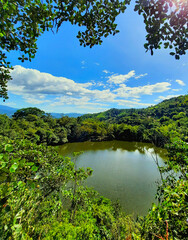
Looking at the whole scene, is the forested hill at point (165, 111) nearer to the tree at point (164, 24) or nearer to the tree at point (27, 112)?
the tree at point (164, 24)

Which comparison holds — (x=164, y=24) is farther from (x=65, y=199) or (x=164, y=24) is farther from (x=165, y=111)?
(x=165, y=111)

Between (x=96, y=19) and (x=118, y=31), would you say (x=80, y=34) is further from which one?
(x=118, y=31)

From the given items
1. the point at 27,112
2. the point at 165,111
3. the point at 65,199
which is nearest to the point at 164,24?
the point at 65,199

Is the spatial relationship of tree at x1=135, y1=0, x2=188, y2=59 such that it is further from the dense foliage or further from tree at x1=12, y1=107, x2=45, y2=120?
tree at x1=12, y1=107, x2=45, y2=120

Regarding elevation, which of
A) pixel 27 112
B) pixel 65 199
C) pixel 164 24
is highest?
pixel 27 112

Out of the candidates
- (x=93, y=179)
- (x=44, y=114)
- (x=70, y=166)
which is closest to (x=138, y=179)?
(x=93, y=179)

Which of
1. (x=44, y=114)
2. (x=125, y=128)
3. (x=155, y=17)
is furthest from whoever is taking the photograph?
(x=44, y=114)

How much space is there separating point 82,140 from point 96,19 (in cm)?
2549

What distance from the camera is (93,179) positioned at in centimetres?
894

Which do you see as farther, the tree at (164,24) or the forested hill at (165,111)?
the forested hill at (165,111)

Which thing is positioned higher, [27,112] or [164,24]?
[27,112]

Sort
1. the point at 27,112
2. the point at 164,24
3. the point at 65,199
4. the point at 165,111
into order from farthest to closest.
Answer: the point at 165,111, the point at 27,112, the point at 65,199, the point at 164,24

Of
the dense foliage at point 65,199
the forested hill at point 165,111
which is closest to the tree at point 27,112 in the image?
the forested hill at point 165,111

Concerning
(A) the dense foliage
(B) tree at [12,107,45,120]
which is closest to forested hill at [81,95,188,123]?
(A) the dense foliage
